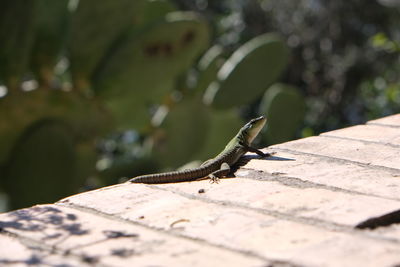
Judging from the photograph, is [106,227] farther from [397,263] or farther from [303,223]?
[397,263]

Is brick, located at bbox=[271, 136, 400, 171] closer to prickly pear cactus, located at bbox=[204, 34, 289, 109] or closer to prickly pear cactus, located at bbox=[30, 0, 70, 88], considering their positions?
prickly pear cactus, located at bbox=[30, 0, 70, 88]

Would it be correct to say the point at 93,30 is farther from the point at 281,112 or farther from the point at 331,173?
the point at 331,173

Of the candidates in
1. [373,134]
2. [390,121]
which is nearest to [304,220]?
[373,134]

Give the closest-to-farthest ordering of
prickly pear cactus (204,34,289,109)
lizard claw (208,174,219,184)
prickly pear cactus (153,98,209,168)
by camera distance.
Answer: lizard claw (208,174,219,184) < prickly pear cactus (153,98,209,168) < prickly pear cactus (204,34,289,109)

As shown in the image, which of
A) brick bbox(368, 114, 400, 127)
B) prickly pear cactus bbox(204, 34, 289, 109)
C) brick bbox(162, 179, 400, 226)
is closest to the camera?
brick bbox(162, 179, 400, 226)

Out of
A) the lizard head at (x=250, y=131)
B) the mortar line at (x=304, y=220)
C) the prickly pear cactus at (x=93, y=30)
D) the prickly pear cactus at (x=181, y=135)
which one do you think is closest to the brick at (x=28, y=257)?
the mortar line at (x=304, y=220)

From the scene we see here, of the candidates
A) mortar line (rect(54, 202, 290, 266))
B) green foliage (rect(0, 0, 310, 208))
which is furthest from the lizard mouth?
green foliage (rect(0, 0, 310, 208))

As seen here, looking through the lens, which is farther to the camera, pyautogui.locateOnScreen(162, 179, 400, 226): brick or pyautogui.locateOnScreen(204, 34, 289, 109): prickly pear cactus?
pyautogui.locateOnScreen(204, 34, 289, 109): prickly pear cactus

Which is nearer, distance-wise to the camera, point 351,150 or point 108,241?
point 108,241
